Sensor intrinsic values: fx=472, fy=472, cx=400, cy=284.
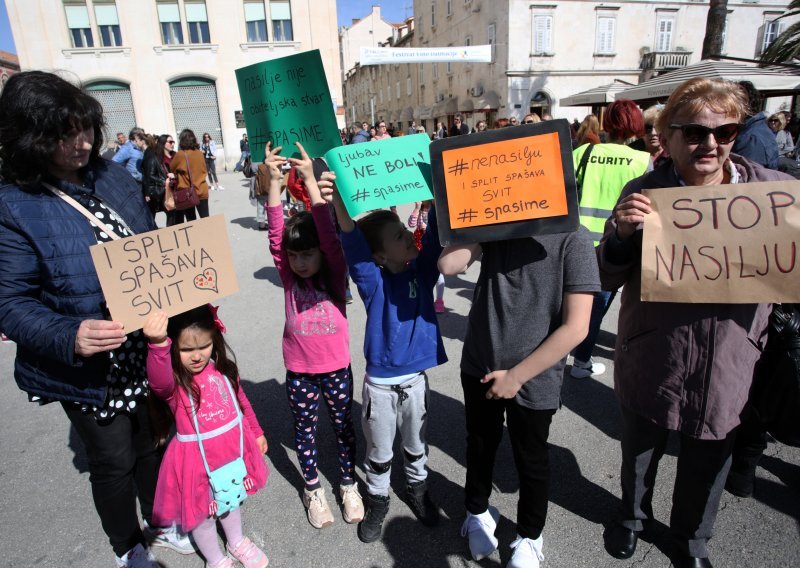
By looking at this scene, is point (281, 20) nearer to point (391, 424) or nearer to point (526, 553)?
point (391, 424)

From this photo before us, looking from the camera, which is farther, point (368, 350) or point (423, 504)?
point (423, 504)

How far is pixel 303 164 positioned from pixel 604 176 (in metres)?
2.16

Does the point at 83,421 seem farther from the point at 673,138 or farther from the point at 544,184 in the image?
the point at 673,138

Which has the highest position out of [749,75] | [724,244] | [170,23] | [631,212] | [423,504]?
[170,23]

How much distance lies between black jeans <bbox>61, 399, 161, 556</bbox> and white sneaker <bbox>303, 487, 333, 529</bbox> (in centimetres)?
74

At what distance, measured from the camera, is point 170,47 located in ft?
75.6

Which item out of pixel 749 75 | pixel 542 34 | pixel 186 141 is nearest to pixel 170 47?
pixel 542 34

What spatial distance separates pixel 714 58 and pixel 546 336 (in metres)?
9.14

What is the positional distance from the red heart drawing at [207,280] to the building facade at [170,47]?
73.6 feet

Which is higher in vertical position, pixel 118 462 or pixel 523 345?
pixel 523 345

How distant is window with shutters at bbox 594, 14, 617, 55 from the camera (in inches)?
1030

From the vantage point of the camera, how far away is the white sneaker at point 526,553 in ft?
6.47

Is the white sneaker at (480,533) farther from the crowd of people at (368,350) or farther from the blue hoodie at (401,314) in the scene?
the blue hoodie at (401,314)

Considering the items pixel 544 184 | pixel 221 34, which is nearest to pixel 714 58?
pixel 544 184
